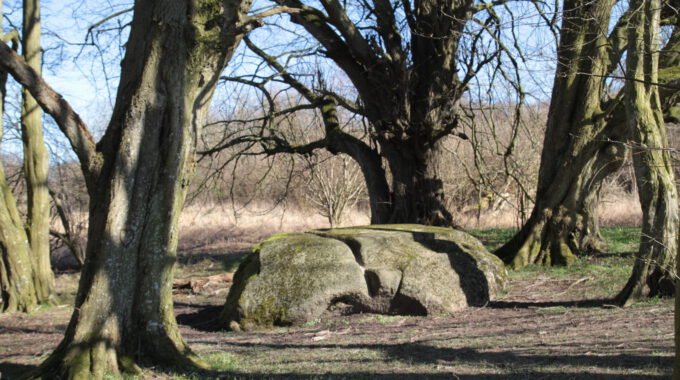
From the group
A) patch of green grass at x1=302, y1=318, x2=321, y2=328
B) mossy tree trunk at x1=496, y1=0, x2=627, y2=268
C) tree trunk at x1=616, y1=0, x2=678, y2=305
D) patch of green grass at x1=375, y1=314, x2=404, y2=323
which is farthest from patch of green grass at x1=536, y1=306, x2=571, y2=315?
mossy tree trunk at x1=496, y1=0, x2=627, y2=268

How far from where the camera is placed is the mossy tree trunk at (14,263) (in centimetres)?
1111

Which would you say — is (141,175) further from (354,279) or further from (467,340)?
(354,279)

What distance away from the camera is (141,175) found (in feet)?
18.2

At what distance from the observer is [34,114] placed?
474 inches

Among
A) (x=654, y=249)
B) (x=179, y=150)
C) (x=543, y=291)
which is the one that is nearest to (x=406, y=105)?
(x=543, y=291)

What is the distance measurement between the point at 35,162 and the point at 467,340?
9430 mm

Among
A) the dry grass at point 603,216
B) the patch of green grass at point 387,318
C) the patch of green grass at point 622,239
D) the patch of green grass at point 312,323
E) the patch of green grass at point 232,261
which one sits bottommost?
the patch of green grass at point 312,323

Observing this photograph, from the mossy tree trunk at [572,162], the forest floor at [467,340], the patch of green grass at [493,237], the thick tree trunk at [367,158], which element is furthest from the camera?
the patch of green grass at [493,237]

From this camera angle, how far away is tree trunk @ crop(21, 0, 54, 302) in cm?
1191

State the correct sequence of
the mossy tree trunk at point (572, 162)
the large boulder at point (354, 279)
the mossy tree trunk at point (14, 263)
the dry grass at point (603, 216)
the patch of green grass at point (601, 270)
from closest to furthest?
the large boulder at point (354, 279) < the patch of green grass at point (601, 270) < the mossy tree trunk at point (14, 263) < the mossy tree trunk at point (572, 162) < the dry grass at point (603, 216)

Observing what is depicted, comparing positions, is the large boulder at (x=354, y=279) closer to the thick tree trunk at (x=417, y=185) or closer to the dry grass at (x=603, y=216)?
the thick tree trunk at (x=417, y=185)

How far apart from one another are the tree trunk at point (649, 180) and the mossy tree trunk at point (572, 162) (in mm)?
Result: 3455

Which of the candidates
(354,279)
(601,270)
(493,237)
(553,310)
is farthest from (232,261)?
(553,310)

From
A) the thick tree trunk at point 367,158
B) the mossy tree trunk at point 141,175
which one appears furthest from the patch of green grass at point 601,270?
the mossy tree trunk at point 141,175
